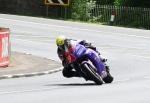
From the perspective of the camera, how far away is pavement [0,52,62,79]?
21450 mm

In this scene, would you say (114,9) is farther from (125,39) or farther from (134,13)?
(125,39)

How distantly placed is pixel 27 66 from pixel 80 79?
3.33m

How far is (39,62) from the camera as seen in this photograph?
2530 cm

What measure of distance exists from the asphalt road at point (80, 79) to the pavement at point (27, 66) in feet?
1.66

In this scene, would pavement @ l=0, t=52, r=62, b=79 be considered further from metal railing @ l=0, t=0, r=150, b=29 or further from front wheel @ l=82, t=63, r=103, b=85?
metal railing @ l=0, t=0, r=150, b=29

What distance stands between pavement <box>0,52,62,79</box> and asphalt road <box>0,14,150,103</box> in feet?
1.66

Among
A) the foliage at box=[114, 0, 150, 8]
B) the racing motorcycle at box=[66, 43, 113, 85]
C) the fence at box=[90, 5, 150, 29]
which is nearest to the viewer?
the racing motorcycle at box=[66, 43, 113, 85]

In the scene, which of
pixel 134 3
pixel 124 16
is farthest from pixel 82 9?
pixel 134 3

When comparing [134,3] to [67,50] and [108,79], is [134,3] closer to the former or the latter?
[108,79]

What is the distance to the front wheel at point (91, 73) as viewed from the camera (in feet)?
59.4

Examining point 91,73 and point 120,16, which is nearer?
point 91,73

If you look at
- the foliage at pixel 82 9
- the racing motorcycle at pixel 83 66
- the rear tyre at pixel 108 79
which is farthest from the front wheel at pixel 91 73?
the foliage at pixel 82 9

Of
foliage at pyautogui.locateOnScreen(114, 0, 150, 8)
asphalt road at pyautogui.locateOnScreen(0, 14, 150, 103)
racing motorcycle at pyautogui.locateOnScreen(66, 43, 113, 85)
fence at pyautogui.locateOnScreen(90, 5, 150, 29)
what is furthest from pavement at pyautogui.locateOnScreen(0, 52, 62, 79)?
foliage at pyautogui.locateOnScreen(114, 0, 150, 8)

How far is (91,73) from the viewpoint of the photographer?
59.5ft
